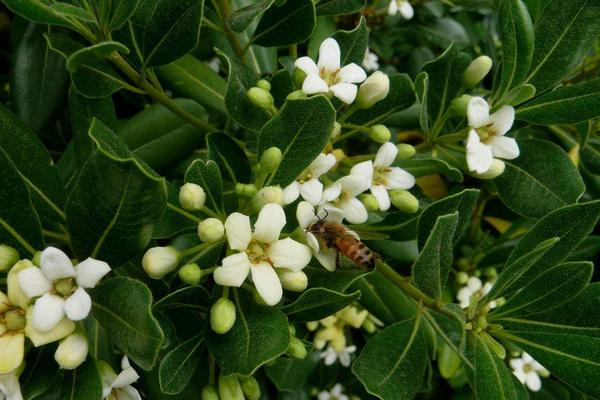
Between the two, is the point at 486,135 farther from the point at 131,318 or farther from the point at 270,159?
the point at 131,318

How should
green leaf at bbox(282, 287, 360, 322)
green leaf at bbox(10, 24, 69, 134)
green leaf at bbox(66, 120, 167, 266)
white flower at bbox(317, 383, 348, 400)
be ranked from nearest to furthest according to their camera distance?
1. green leaf at bbox(66, 120, 167, 266)
2. green leaf at bbox(282, 287, 360, 322)
3. green leaf at bbox(10, 24, 69, 134)
4. white flower at bbox(317, 383, 348, 400)

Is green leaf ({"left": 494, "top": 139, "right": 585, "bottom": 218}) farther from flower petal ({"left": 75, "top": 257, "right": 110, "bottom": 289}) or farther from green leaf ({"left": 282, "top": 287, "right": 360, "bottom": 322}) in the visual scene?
flower petal ({"left": 75, "top": 257, "right": 110, "bottom": 289})

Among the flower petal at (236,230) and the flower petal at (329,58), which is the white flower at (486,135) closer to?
the flower petal at (329,58)

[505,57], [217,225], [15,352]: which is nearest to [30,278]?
[15,352]

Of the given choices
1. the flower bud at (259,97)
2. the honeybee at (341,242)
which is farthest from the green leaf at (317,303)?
the flower bud at (259,97)

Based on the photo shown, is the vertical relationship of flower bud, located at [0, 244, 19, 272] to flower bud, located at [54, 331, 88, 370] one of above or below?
above

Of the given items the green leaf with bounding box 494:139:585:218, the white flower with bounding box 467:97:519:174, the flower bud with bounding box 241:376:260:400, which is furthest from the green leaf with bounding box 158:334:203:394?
the green leaf with bounding box 494:139:585:218
